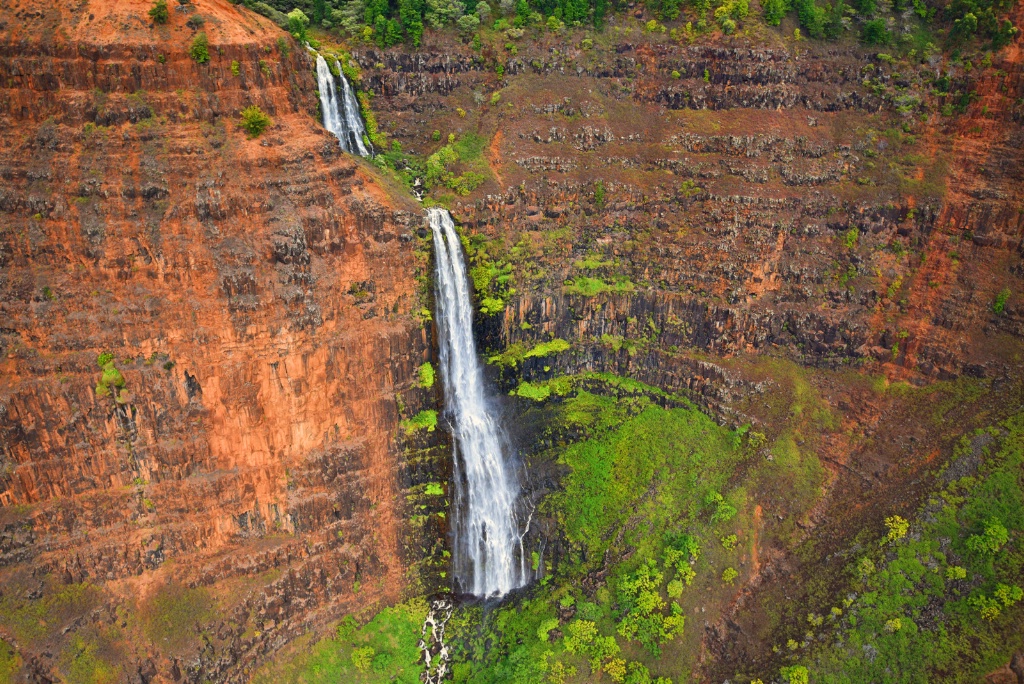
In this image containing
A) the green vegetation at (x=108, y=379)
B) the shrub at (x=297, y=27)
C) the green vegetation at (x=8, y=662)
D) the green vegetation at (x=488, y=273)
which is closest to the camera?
the green vegetation at (x=8, y=662)

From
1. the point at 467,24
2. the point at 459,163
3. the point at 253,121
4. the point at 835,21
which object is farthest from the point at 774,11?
the point at 253,121

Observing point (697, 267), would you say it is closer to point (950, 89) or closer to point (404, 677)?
point (950, 89)

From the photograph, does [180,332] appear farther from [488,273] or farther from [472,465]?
[472,465]

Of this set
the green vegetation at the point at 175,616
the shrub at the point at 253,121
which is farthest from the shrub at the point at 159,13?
the green vegetation at the point at 175,616

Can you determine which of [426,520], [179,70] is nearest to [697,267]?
[426,520]

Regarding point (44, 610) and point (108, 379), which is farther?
point (44, 610)

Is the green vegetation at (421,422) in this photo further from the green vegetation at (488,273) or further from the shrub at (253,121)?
the shrub at (253,121)
